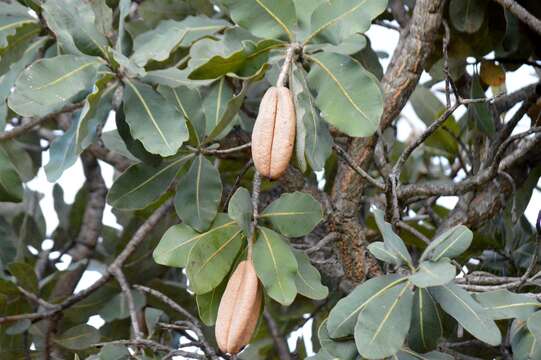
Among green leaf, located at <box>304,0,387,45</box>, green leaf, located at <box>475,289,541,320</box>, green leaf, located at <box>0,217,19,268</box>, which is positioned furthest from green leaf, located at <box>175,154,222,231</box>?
green leaf, located at <box>0,217,19,268</box>

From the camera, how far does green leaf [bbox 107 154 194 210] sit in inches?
64.6

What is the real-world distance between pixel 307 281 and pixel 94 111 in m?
0.40

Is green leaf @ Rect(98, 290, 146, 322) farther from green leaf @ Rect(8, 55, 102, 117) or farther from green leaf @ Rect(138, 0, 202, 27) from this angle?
green leaf @ Rect(8, 55, 102, 117)

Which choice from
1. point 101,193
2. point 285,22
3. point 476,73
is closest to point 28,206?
point 101,193

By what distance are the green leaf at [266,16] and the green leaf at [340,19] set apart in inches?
1.2

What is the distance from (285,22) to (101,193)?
4.47 ft

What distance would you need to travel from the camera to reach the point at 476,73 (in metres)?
1.95

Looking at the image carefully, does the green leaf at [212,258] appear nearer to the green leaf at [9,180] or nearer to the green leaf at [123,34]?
the green leaf at [123,34]

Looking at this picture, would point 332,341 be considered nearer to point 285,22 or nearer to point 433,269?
point 433,269

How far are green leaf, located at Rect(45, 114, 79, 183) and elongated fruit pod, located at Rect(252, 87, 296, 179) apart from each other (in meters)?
0.37

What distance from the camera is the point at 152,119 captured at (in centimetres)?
150

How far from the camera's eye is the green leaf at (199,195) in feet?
5.11

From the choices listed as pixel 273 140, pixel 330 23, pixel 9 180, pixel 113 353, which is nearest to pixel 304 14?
pixel 330 23

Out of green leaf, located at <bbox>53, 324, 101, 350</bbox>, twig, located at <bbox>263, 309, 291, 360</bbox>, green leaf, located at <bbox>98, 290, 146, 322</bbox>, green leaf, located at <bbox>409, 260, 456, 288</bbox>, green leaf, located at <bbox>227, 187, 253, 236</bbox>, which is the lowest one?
twig, located at <bbox>263, 309, 291, 360</bbox>
